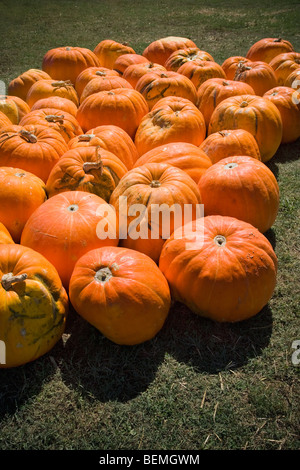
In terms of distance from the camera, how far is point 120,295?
265 cm

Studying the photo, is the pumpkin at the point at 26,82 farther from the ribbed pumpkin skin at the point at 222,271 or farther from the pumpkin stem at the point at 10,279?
the pumpkin stem at the point at 10,279

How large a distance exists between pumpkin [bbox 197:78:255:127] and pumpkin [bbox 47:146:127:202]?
6.80 feet

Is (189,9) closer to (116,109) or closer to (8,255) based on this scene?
(116,109)

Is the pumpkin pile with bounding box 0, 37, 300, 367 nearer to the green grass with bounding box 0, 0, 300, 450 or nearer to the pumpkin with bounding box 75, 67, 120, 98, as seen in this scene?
the green grass with bounding box 0, 0, 300, 450

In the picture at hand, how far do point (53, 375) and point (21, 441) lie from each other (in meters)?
0.44

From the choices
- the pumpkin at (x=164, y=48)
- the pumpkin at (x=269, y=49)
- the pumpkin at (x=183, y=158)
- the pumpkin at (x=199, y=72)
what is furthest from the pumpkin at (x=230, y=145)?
the pumpkin at (x=269, y=49)

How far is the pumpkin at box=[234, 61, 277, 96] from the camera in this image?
5781 millimetres

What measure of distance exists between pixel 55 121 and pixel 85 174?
111 cm

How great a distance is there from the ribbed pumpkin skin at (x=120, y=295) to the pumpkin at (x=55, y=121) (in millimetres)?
1955

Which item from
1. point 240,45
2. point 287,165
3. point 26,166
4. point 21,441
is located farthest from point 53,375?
point 240,45

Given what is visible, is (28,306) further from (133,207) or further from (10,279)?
(133,207)

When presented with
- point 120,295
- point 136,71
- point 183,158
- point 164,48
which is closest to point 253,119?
point 183,158

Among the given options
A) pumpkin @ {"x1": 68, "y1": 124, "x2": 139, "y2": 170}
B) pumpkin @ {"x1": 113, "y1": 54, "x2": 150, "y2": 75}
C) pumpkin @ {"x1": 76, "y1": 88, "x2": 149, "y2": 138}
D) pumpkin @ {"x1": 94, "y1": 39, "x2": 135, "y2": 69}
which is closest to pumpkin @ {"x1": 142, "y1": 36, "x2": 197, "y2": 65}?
pumpkin @ {"x1": 94, "y1": 39, "x2": 135, "y2": 69}
